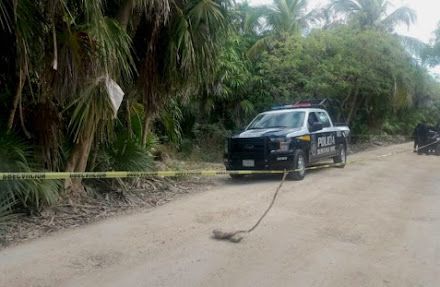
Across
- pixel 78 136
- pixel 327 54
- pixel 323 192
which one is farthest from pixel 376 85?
pixel 78 136

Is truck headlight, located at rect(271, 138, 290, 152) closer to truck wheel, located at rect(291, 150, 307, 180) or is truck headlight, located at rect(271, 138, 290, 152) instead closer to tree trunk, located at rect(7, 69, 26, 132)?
truck wheel, located at rect(291, 150, 307, 180)

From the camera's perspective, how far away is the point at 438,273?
4395 millimetres

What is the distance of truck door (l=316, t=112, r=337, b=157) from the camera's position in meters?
11.4

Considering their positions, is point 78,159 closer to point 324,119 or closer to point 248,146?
point 248,146

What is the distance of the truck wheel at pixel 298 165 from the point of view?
1006cm

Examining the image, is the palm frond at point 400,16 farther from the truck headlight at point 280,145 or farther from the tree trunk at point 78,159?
the tree trunk at point 78,159

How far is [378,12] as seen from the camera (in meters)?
25.4

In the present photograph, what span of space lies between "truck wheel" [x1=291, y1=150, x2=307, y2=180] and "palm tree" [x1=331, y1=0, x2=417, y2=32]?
17.0 m

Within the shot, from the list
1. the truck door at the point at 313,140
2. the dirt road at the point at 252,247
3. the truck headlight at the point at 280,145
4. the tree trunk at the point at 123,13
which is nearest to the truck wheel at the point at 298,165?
the truck headlight at the point at 280,145

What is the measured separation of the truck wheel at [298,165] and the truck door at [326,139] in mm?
1016

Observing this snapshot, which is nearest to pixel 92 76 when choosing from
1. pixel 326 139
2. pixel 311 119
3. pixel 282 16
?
pixel 311 119

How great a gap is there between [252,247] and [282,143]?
5038 mm

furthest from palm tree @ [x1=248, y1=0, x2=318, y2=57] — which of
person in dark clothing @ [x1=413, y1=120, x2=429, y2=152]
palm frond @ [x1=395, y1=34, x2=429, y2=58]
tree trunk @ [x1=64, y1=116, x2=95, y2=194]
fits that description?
tree trunk @ [x1=64, y1=116, x2=95, y2=194]

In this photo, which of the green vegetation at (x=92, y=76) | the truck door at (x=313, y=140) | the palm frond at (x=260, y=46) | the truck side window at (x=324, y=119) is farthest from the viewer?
the palm frond at (x=260, y=46)
